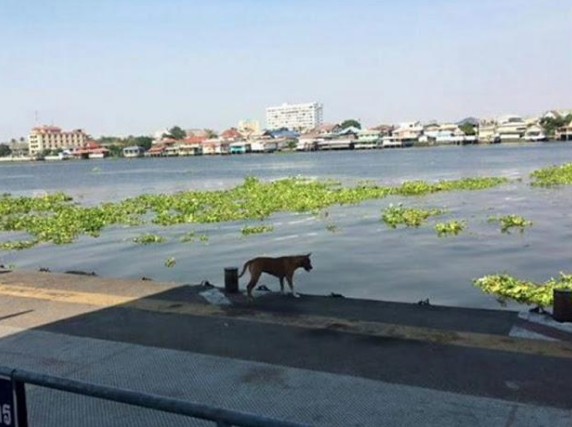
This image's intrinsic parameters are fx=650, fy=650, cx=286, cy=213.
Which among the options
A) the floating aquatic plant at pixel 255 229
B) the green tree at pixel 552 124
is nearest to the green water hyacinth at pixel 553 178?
the floating aquatic plant at pixel 255 229

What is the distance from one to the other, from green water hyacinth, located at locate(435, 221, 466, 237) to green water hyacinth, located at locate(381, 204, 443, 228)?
3.98ft

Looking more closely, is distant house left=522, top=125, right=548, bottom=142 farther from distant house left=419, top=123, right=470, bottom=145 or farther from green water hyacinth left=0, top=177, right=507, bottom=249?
green water hyacinth left=0, top=177, right=507, bottom=249

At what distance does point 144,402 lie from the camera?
261cm

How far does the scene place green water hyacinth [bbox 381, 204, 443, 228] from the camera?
874 inches

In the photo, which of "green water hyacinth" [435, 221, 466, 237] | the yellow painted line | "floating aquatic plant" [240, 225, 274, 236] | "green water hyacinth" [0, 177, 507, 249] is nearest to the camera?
the yellow painted line

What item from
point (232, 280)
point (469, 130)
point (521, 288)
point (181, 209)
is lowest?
point (181, 209)

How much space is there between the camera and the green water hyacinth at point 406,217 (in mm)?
22203

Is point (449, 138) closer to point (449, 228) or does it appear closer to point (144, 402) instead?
point (449, 228)

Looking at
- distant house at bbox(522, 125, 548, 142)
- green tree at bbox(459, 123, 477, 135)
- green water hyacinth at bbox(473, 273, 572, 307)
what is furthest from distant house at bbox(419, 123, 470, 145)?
green water hyacinth at bbox(473, 273, 572, 307)

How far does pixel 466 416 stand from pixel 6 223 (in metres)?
27.2

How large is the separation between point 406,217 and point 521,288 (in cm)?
1181

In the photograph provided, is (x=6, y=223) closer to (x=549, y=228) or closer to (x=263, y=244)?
(x=263, y=244)

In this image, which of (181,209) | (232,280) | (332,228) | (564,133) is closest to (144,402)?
(232,280)

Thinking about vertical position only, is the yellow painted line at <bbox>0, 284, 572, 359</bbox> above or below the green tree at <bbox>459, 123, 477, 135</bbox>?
below
